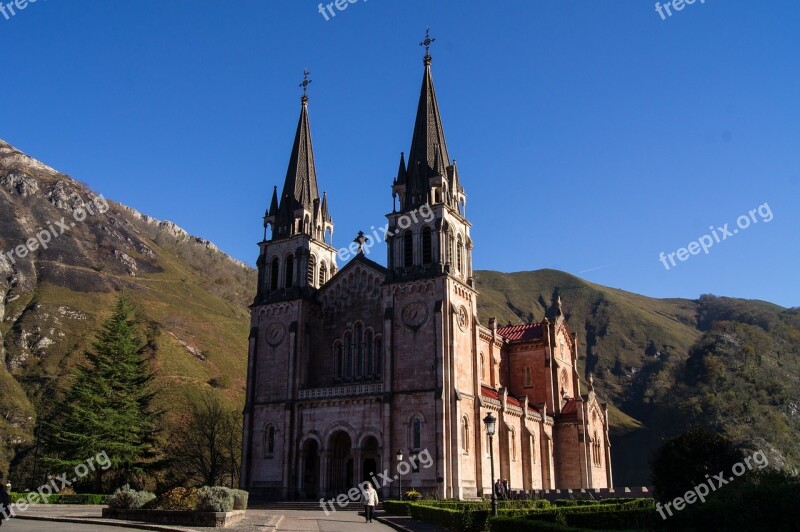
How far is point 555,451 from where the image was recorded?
201ft

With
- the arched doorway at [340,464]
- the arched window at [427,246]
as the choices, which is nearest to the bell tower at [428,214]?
the arched window at [427,246]

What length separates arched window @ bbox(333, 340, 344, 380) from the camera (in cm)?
5475

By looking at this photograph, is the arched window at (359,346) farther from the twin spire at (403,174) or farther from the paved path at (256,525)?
the paved path at (256,525)

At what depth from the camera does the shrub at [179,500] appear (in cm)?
2889

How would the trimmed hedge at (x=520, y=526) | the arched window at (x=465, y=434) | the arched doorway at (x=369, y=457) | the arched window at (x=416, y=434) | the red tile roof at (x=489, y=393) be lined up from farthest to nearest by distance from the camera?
the red tile roof at (x=489, y=393)
the arched doorway at (x=369, y=457)
the arched window at (x=465, y=434)
the arched window at (x=416, y=434)
the trimmed hedge at (x=520, y=526)

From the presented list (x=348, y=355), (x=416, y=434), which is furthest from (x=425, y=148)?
(x=416, y=434)

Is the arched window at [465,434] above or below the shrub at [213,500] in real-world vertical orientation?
above

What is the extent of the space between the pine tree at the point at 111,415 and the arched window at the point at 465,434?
26.4m

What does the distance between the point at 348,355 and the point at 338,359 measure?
94 centimetres

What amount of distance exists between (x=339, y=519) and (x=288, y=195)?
3241 centimetres

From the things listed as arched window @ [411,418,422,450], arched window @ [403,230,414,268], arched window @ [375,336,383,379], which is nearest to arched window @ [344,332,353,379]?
arched window @ [375,336,383,379]

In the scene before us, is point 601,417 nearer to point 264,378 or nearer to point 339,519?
point 264,378

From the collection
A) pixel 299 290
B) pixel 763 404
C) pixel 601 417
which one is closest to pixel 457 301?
pixel 299 290

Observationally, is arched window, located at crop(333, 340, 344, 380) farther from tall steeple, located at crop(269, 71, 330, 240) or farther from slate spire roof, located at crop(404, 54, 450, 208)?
slate spire roof, located at crop(404, 54, 450, 208)
